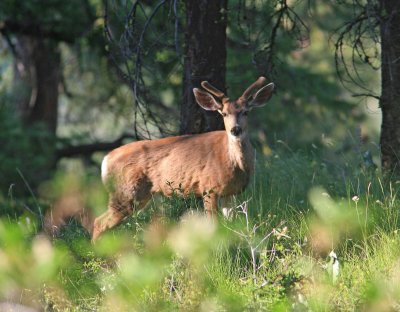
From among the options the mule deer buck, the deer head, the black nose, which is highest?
the deer head

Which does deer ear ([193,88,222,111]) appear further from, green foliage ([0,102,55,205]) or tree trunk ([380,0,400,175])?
green foliage ([0,102,55,205])

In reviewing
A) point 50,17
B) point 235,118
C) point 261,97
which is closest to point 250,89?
point 261,97

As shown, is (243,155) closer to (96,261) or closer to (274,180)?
(274,180)

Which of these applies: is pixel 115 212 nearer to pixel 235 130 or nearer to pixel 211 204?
pixel 211 204

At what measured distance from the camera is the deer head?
7934 mm

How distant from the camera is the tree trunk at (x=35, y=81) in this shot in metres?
17.3

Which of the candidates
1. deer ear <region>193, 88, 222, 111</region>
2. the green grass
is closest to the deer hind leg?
deer ear <region>193, 88, 222, 111</region>

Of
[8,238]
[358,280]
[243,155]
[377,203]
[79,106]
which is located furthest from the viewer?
[79,106]

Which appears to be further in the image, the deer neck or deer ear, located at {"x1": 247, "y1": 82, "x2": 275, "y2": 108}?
deer ear, located at {"x1": 247, "y1": 82, "x2": 275, "y2": 108}

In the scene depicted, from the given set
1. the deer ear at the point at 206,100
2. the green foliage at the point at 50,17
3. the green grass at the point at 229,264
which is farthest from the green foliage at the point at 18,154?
the green grass at the point at 229,264

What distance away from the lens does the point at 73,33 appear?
1547 cm

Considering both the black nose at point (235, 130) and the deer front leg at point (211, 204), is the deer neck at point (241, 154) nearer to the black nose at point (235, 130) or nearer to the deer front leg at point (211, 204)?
the black nose at point (235, 130)

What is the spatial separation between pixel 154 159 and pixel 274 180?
131cm

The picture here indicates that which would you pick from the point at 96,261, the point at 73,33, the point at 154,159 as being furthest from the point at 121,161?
the point at 73,33
